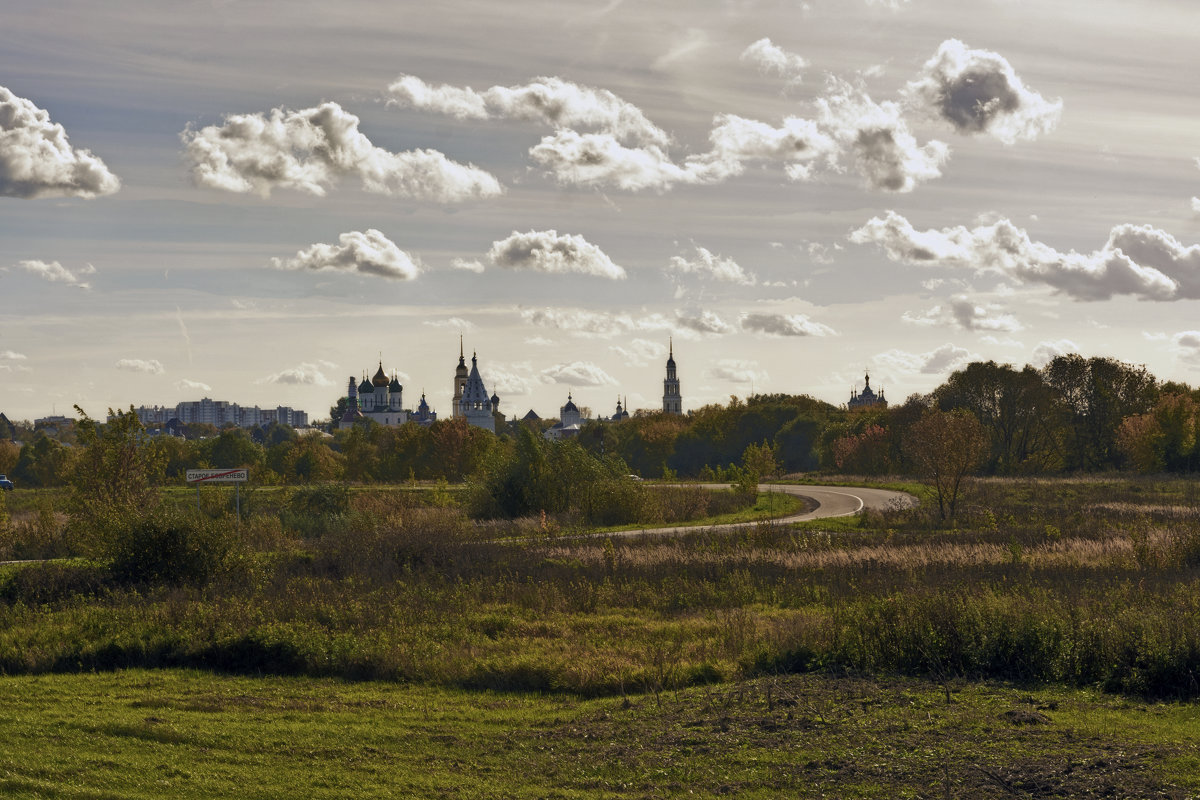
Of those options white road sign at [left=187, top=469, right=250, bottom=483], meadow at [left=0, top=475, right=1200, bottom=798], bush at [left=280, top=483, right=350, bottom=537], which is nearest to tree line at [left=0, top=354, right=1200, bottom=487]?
bush at [left=280, top=483, right=350, bottom=537]

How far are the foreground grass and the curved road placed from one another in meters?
20.5

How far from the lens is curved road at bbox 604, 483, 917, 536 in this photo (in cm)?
3672

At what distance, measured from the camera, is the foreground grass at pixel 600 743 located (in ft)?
32.8

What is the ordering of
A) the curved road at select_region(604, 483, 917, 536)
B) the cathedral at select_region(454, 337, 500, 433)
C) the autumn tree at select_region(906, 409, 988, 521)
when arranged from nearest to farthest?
the curved road at select_region(604, 483, 917, 536)
the autumn tree at select_region(906, 409, 988, 521)
the cathedral at select_region(454, 337, 500, 433)

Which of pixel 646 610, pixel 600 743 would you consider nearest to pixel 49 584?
pixel 646 610

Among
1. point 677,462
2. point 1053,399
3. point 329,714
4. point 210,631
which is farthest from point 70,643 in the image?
point 677,462

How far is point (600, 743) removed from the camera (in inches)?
466

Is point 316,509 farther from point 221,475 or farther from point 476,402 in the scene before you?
point 476,402

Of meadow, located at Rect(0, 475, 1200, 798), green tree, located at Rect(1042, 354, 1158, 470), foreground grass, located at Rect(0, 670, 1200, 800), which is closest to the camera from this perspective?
foreground grass, located at Rect(0, 670, 1200, 800)

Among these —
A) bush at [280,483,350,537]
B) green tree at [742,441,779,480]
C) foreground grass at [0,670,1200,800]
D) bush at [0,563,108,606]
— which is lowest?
foreground grass at [0,670,1200,800]

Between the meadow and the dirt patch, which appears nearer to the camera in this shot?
the dirt patch

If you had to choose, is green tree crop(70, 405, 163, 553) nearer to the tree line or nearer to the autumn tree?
the autumn tree

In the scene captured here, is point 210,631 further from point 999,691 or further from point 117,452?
point 117,452

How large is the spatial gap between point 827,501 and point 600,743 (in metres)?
37.5
